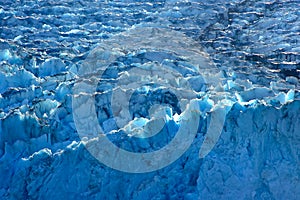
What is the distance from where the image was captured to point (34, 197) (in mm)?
4539

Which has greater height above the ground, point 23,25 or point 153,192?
point 23,25

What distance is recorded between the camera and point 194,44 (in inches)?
317

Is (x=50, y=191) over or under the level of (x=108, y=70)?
under

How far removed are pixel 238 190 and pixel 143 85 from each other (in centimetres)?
178

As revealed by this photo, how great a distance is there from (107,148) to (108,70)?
2.00 meters

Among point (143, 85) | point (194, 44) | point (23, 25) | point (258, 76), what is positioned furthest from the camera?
point (23, 25)

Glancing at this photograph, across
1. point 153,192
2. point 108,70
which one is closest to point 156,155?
point 153,192

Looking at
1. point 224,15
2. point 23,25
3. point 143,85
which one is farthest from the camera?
point 224,15

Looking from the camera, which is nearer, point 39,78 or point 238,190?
point 238,190

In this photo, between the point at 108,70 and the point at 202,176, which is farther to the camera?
the point at 108,70

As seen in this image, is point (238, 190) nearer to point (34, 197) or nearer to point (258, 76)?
point (34, 197)

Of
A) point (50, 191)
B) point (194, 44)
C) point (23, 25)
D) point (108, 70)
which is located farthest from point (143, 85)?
point (23, 25)

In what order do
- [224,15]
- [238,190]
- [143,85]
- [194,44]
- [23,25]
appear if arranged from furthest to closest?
1. [224,15]
2. [23,25]
3. [194,44]
4. [143,85]
5. [238,190]

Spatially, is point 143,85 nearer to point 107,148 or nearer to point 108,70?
point 108,70
